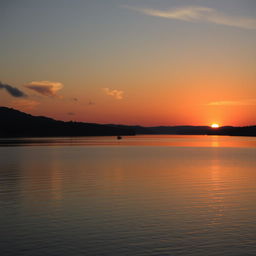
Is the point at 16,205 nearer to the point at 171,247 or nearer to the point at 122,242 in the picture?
the point at 122,242

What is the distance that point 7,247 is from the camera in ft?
59.3

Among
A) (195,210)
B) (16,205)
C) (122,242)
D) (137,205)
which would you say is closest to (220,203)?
(195,210)

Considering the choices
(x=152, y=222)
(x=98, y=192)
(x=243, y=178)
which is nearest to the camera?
(x=152, y=222)

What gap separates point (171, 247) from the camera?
18.3 meters

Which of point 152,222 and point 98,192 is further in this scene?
point 98,192

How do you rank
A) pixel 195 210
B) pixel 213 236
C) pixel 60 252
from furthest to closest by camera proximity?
pixel 195 210 → pixel 213 236 → pixel 60 252

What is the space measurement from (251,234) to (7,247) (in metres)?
12.7

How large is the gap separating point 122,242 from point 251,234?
7.18 meters

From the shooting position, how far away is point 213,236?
802 inches

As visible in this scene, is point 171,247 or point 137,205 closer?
point 171,247

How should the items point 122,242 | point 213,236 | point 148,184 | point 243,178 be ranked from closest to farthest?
point 122,242 < point 213,236 < point 148,184 < point 243,178

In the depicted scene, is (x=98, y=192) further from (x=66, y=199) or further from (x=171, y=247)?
(x=171, y=247)

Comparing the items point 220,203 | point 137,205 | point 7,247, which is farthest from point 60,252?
point 220,203

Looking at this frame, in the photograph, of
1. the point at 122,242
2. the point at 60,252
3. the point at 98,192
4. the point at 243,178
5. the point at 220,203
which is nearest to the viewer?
the point at 60,252
